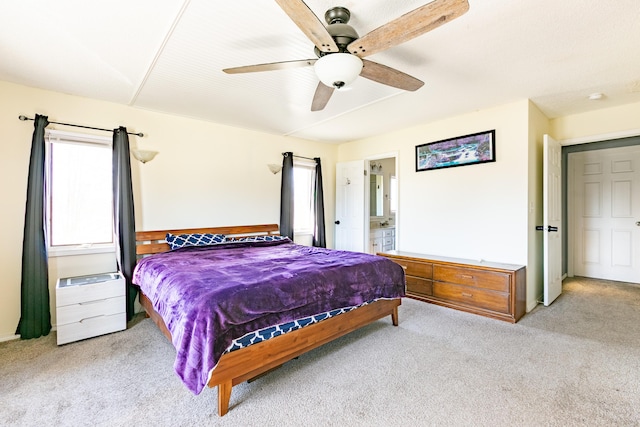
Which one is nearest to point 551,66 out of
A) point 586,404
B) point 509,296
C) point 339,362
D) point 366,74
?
point 366,74

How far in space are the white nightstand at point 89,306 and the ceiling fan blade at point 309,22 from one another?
281 cm

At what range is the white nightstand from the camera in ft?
8.55

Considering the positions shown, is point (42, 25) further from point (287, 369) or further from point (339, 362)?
point (339, 362)

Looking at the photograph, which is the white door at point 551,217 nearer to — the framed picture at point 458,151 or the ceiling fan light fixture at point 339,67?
the framed picture at point 458,151

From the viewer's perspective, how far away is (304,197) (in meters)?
5.21

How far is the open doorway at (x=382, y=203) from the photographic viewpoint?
5965mm

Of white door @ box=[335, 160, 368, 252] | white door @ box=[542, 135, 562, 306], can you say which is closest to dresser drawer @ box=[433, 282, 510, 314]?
white door @ box=[542, 135, 562, 306]

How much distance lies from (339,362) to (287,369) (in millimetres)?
405

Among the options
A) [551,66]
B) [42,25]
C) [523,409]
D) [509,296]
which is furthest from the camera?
[509,296]

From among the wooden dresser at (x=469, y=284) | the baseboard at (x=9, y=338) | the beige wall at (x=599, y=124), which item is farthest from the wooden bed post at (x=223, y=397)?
the beige wall at (x=599, y=124)

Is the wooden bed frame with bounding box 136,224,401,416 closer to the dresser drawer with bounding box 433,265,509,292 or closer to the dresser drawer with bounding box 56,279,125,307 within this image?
the dresser drawer with bounding box 56,279,125,307

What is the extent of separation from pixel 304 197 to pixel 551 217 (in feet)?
11.4

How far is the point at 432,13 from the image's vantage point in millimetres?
1397

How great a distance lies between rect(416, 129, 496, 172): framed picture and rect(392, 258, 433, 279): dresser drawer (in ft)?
4.44
